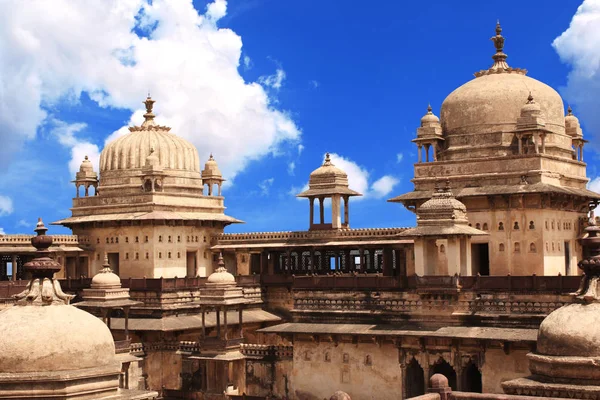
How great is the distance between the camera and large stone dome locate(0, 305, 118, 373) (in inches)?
396

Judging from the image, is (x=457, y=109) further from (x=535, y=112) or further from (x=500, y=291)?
(x=500, y=291)

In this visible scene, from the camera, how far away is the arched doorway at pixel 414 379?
26375 mm

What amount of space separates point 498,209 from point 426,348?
6924 mm

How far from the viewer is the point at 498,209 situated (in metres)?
30.9

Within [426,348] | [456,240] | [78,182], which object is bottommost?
[426,348]

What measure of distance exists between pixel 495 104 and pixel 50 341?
24.5 meters

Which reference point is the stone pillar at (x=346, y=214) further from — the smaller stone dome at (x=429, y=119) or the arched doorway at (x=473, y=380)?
the arched doorway at (x=473, y=380)

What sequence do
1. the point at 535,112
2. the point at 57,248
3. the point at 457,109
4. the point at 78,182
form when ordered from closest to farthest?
the point at 535,112 → the point at 457,109 → the point at 57,248 → the point at 78,182

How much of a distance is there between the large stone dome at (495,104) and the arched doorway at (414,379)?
9531 mm

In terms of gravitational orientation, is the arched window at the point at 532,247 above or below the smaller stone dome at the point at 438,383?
above

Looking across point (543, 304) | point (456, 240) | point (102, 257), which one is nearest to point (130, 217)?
point (102, 257)

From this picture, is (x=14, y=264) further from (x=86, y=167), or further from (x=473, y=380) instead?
(x=473, y=380)

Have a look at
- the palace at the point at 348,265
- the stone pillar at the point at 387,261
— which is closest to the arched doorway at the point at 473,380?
the palace at the point at 348,265

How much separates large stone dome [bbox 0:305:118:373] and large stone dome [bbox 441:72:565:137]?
23.7 meters
